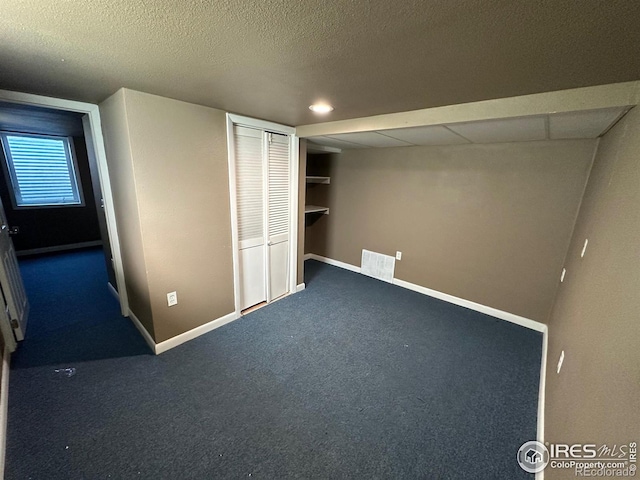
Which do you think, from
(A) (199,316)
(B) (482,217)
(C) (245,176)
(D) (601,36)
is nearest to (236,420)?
(A) (199,316)

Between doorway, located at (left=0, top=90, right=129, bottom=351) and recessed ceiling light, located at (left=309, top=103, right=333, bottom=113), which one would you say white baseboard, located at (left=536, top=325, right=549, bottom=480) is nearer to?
recessed ceiling light, located at (left=309, top=103, right=333, bottom=113)

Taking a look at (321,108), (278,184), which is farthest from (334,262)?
(321,108)

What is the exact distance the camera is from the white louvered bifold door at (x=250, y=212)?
8.43 ft

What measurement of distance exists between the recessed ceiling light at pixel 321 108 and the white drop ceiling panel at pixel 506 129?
955mm

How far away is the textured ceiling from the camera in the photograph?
83cm

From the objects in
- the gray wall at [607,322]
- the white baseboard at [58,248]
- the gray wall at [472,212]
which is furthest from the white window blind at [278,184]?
the white baseboard at [58,248]

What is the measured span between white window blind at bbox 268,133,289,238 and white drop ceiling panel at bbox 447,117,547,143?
172 centimetres

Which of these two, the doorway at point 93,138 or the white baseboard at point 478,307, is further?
the white baseboard at point 478,307

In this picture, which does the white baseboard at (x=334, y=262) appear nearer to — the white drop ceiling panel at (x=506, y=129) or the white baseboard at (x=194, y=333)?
the white baseboard at (x=194, y=333)

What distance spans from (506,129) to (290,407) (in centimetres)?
271

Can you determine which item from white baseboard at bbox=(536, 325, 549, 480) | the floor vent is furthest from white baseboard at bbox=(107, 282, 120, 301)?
white baseboard at bbox=(536, 325, 549, 480)

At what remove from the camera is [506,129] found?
2068mm

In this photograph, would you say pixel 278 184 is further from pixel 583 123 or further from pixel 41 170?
pixel 41 170

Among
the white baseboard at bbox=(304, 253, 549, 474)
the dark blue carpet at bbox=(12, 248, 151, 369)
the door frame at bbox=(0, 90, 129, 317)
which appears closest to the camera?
the white baseboard at bbox=(304, 253, 549, 474)
